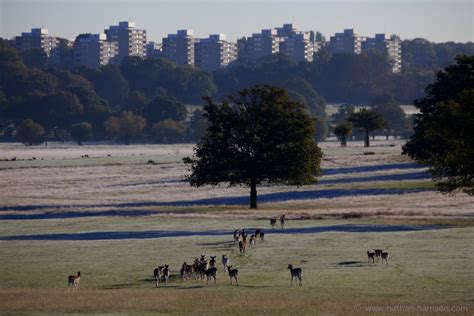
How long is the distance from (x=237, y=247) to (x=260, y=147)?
3329cm

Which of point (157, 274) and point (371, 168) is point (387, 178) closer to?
point (371, 168)

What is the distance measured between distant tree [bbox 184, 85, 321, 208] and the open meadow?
2.88m

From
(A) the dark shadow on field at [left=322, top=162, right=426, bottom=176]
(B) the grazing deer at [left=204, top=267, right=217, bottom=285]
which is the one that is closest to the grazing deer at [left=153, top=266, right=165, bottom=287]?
(B) the grazing deer at [left=204, top=267, right=217, bottom=285]

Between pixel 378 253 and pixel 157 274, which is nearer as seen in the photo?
pixel 157 274

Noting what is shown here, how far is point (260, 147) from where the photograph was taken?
296 ft

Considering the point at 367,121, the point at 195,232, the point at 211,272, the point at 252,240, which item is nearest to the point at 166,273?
the point at 211,272

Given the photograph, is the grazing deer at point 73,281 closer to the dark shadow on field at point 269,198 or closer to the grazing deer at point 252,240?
the grazing deer at point 252,240

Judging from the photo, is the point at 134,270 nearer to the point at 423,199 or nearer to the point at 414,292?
the point at 414,292

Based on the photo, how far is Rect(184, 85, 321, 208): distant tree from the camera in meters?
89.2

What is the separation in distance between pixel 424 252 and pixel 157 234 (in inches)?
730

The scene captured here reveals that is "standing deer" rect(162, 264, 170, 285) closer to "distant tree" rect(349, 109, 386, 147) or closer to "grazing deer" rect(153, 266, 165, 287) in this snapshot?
"grazing deer" rect(153, 266, 165, 287)

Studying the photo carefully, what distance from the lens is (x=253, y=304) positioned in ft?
131

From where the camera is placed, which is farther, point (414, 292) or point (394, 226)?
point (394, 226)

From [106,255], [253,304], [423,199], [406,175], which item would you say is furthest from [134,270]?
[406,175]
